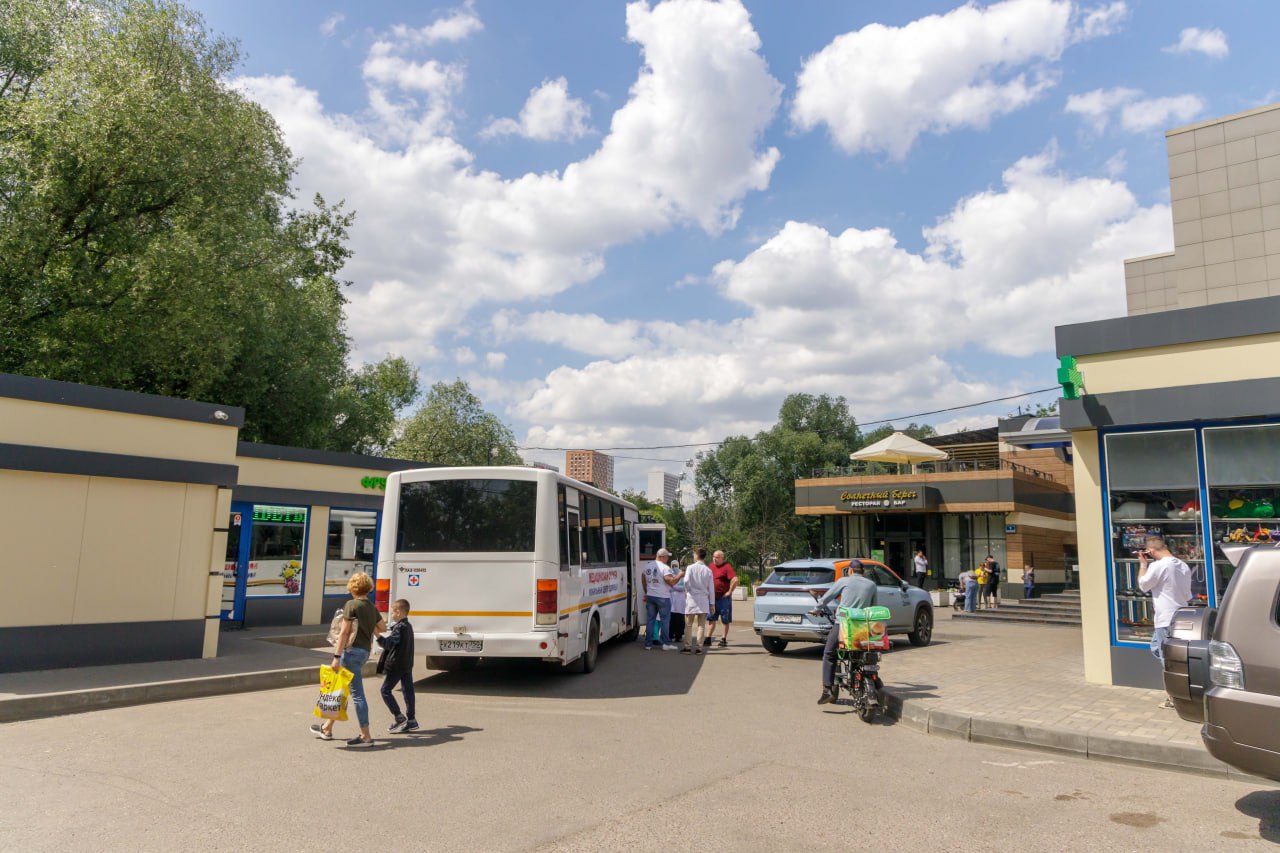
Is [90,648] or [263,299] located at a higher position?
[263,299]

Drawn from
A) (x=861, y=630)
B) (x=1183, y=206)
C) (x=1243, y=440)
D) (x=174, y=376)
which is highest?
(x=1183, y=206)

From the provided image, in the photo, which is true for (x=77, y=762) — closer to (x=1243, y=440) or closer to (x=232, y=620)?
(x=232, y=620)

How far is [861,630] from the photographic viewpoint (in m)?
9.22

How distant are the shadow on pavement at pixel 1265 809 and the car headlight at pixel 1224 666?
101cm

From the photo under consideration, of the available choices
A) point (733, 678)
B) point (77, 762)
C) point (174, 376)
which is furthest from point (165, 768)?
point (174, 376)

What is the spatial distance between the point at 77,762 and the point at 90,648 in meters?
5.25

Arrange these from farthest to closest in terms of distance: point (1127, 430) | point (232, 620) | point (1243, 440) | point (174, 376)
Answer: point (174, 376) < point (232, 620) < point (1127, 430) < point (1243, 440)

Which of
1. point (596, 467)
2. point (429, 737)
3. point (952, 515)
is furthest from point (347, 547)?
point (596, 467)

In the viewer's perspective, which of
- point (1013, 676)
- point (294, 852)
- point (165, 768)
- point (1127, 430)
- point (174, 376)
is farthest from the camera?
point (174, 376)

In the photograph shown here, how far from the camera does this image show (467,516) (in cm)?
1065

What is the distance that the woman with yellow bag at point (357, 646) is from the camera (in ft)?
24.6

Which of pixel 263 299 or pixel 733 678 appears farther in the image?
pixel 263 299

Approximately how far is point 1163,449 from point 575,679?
8422 mm

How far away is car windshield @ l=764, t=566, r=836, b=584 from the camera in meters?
14.5
